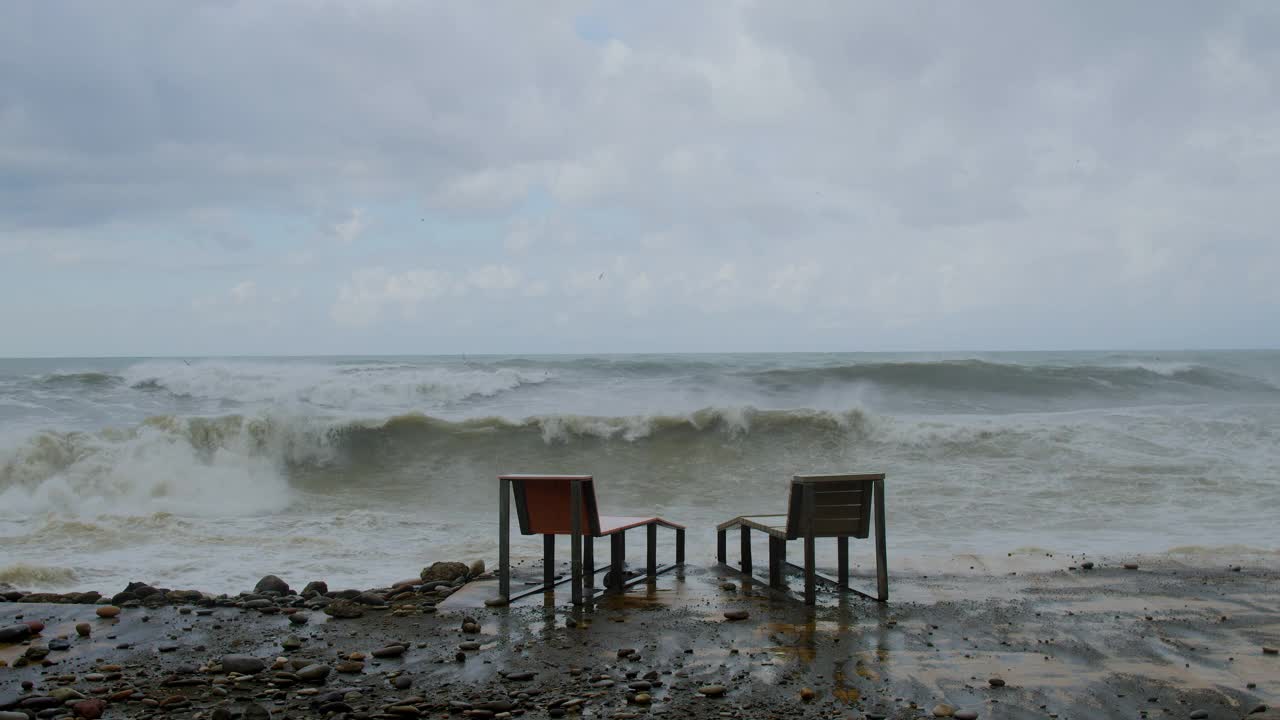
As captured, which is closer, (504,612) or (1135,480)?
(504,612)

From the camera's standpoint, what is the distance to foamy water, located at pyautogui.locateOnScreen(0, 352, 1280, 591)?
9.09m

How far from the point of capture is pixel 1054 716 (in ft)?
13.1

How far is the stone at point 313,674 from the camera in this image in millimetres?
4535

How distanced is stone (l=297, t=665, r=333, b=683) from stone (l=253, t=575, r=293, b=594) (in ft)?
8.80

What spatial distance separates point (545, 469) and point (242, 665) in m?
12.0

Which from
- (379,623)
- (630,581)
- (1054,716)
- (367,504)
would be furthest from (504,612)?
(367,504)

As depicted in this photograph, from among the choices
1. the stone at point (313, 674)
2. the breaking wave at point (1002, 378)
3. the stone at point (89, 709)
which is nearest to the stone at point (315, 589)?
the stone at point (313, 674)

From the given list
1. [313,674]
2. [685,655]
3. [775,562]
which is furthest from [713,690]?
[775,562]

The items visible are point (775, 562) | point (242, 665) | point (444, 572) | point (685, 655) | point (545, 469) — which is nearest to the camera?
point (242, 665)

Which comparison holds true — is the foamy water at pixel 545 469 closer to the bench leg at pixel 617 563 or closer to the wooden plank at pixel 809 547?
the bench leg at pixel 617 563

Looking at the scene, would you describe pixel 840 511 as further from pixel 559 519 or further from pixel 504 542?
pixel 504 542

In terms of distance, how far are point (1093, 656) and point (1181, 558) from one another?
155 inches

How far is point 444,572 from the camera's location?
7.39 meters

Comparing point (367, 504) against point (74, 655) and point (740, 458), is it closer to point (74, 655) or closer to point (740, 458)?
point (740, 458)
